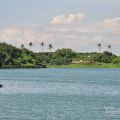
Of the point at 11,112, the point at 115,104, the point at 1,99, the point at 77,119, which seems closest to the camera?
the point at 77,119

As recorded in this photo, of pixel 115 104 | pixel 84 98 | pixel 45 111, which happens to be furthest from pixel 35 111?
pixel 84 98

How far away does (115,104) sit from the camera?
91.4m

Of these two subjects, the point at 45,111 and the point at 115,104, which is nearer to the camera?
the point at 45,111

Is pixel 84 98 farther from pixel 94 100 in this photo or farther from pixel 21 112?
pixel 21 112

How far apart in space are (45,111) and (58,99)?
867 inches

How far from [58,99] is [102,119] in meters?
31.2

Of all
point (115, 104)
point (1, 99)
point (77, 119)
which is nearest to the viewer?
point (77, 119)

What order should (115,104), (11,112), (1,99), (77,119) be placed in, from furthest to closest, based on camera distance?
(1,99) → (115,104) → (11,112) → (77,119)

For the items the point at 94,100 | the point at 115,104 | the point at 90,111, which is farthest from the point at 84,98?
the point at 90,111

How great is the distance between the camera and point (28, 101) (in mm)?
95312

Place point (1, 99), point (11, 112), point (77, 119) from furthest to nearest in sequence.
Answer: point (1, 99), point (11, 112), point (77, 119)

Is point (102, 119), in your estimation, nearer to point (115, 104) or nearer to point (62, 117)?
point (62, 117)

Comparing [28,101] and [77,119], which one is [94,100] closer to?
[28,101]

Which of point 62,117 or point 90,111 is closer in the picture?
point 62,117
